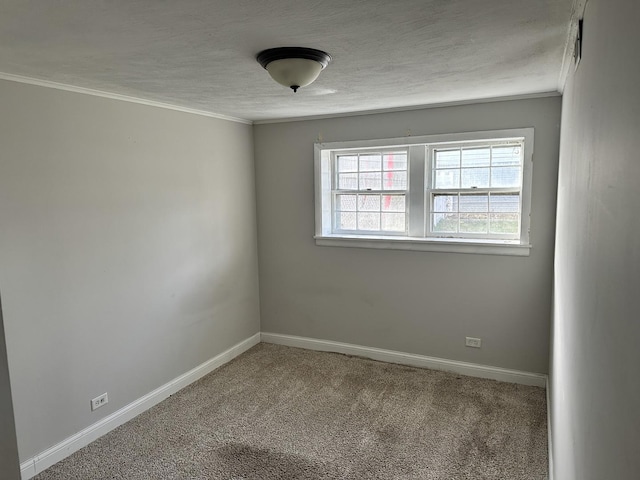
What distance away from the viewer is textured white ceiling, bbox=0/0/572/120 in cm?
162

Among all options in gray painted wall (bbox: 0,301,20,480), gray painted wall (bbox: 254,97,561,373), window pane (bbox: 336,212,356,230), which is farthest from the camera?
window pane (bbox: 336,212,356,230)

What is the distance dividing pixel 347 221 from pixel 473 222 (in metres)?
1.24

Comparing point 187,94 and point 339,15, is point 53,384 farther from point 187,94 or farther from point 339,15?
point 339,15

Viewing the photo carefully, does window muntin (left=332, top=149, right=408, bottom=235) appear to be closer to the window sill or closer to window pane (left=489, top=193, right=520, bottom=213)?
the window sill

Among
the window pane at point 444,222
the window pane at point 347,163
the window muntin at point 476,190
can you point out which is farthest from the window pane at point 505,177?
the window pane at point 347,163

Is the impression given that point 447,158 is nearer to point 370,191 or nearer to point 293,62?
point 370,191

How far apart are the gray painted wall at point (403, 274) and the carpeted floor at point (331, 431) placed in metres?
0.37

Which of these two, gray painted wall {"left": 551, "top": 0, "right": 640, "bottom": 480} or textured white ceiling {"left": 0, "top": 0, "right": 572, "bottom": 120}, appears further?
textured white ceiling {"left": 0, "top": 0, "right": 572, "bottom": 120}

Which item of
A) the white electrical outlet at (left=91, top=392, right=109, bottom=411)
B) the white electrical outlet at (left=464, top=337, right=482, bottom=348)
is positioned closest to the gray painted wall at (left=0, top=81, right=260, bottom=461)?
the white electrical outlet at (left=91, top=392, right=109, bottom=411)

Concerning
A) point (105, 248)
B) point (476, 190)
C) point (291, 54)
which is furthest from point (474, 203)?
point (105, 248)

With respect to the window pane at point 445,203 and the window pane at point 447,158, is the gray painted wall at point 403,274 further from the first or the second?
the window pane at point 445,203

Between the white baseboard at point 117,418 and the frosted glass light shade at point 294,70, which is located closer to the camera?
the frosted glass light shade at point 294,70

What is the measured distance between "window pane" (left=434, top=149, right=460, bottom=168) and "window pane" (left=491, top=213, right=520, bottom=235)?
1.84ft

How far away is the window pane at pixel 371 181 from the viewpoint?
13.7 feet
